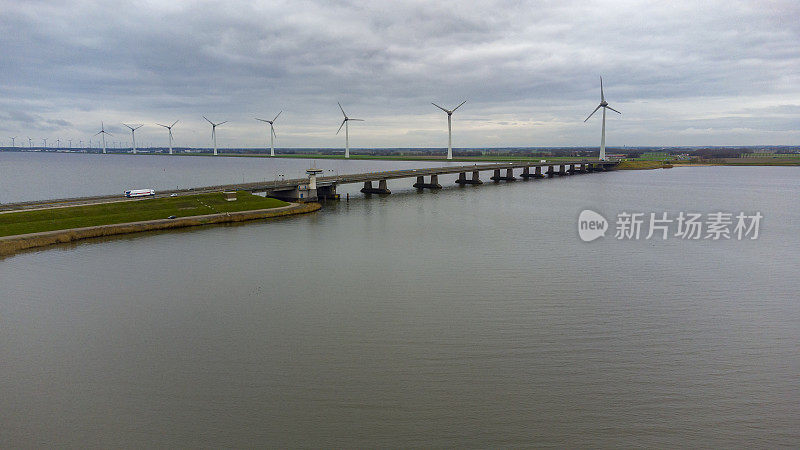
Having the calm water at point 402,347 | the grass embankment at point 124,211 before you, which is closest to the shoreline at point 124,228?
the grass embankment at point 124,211

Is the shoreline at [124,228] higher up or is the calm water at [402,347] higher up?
the shoreline at [124,228]

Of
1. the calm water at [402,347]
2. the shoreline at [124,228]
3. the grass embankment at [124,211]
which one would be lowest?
the calm water at [402,347]

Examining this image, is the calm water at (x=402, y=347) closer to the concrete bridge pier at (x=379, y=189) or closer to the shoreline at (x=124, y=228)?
the shoreline at (x=124, y=228)

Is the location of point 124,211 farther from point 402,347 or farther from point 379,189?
point 379,189

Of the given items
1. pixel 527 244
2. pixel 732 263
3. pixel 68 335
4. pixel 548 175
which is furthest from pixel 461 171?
pixel 68 335

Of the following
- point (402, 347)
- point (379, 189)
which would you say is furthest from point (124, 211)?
point (379, 189)

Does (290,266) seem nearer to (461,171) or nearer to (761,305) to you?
(761,305)

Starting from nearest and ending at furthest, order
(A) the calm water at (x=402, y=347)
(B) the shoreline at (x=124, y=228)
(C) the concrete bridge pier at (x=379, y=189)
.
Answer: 1. (A) the calm water at (x=402, y=347)
2. (B) the shoreline at (x=124, y=228)
3. (C) the concrete bridge pier at (x=379, y=189)
